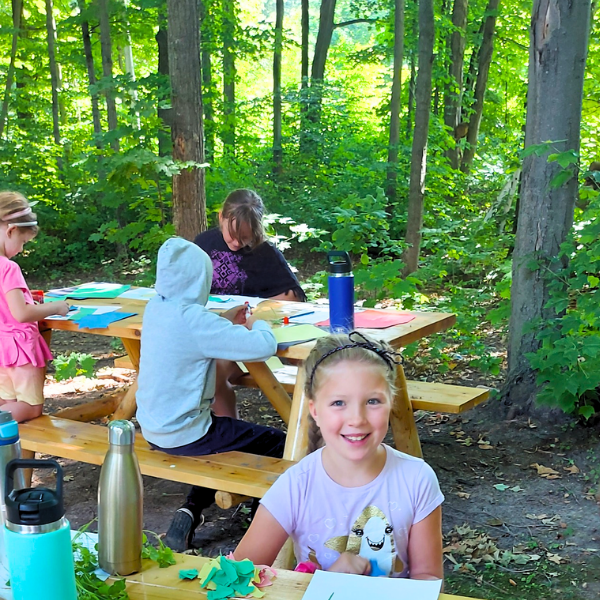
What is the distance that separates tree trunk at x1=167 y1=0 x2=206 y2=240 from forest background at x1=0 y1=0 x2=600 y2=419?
0.02m

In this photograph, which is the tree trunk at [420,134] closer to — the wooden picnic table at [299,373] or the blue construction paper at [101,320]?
the wooden picnic table at [299,373]

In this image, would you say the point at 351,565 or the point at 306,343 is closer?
the point at 351,565

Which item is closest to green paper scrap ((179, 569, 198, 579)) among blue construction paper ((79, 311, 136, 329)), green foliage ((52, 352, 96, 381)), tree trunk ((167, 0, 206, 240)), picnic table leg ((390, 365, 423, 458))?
picnic table leg ((390, 365, 423, 458))

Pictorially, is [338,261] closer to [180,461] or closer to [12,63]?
[180,461]

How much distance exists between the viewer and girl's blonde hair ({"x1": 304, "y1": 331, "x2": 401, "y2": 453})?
1.95m

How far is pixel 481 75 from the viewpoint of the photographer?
12992 mm

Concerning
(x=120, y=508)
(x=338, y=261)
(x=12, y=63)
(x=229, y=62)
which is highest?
(x=229, y=62)

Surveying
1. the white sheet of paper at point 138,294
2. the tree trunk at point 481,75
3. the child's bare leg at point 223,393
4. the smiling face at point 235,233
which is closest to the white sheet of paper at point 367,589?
the child's bare leg at point 223,393

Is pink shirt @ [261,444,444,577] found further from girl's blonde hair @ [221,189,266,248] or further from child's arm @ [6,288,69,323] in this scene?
girl's blonde hair @ [221,189,266,248]

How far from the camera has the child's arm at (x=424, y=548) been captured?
188 cm

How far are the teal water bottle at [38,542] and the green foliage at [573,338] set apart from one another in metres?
3.46

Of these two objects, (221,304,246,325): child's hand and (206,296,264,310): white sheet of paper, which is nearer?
(221,304,246,325): child's hand

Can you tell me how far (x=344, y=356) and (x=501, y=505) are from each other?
2289 mm

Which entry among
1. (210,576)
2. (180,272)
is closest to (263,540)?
(210,576)
